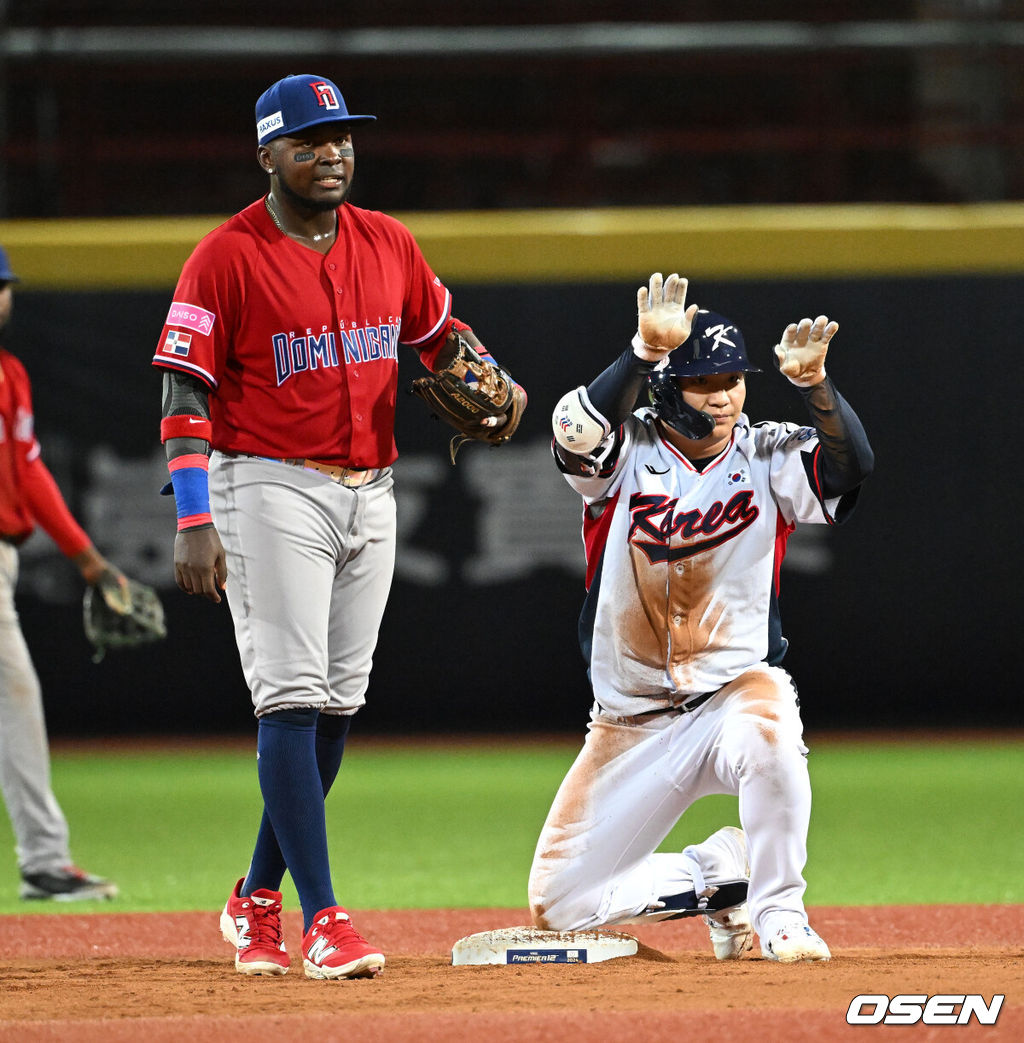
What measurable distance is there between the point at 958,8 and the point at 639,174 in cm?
293

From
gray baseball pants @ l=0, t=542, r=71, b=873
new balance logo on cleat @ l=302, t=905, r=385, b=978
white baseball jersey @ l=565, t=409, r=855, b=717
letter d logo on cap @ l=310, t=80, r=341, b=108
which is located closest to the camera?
new balance logo on cleat @ l=302, t=905, r=385, b=978

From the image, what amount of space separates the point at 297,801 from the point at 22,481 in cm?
243

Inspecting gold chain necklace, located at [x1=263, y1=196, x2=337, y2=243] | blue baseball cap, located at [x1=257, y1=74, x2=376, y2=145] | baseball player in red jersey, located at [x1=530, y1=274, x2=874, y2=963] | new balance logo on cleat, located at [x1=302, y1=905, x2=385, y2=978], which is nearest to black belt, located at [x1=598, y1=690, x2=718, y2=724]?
baseball player in red jersey, located at [x1=530, y1=274, x2=874, y2=963]

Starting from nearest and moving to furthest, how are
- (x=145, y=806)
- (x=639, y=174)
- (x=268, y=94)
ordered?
1. (x=268, y=94)
2. (x=145, y=806)
3. (x=639, y=174)

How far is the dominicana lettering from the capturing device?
12.8ft

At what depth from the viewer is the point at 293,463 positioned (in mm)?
3916

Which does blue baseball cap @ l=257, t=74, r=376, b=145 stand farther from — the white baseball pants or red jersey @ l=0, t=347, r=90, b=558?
Answer: red jersey @ l=0, t=347, r=90, b=558

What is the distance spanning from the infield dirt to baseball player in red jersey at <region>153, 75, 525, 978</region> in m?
0.25

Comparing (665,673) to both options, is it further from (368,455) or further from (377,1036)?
(377,1036)

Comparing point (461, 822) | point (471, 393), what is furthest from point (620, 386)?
point (461, 822)

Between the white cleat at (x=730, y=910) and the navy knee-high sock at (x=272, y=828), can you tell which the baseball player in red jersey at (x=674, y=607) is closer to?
the white cleat at (x=730, y=910)

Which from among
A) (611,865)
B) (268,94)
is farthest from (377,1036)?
(268,94)

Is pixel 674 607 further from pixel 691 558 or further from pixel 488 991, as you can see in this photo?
pixel 488 991

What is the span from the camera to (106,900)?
5621mm
